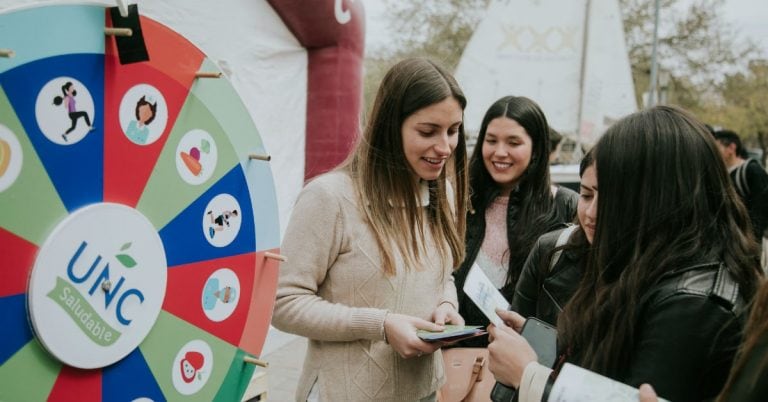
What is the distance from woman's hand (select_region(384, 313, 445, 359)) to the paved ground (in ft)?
8.91

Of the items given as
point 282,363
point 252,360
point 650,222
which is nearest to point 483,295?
point 650,222

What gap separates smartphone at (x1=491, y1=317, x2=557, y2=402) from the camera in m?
1.47

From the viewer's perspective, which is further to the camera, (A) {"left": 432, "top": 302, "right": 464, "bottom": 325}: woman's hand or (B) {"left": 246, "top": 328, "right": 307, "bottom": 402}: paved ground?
(B) {"left": 246, "top": 328, "right": 307, "bottom": 402}: paved ground

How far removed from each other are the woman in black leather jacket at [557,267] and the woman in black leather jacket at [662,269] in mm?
205

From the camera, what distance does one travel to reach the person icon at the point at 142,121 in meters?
1.04

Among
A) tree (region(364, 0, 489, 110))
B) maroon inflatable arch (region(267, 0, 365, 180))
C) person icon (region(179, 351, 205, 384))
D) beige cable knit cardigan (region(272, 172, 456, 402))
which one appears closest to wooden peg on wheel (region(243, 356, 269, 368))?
person icon (region(179, 351, 205, 384))

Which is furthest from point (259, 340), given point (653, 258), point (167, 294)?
point (653, 258)

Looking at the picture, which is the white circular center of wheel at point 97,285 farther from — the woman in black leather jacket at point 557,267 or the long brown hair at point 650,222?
the woman in black leather jacket at point 557,267

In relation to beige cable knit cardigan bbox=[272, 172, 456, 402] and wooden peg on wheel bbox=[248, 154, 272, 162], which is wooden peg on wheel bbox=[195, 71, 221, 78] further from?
beige cable knit cardigan bbox=[272, 172, 456, 402]

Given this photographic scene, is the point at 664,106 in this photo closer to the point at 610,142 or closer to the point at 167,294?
the point at 610,142

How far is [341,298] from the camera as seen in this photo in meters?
1.69

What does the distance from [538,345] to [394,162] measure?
627mm

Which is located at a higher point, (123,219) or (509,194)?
(123,219)

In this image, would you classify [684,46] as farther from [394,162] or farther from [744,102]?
[394,162]
